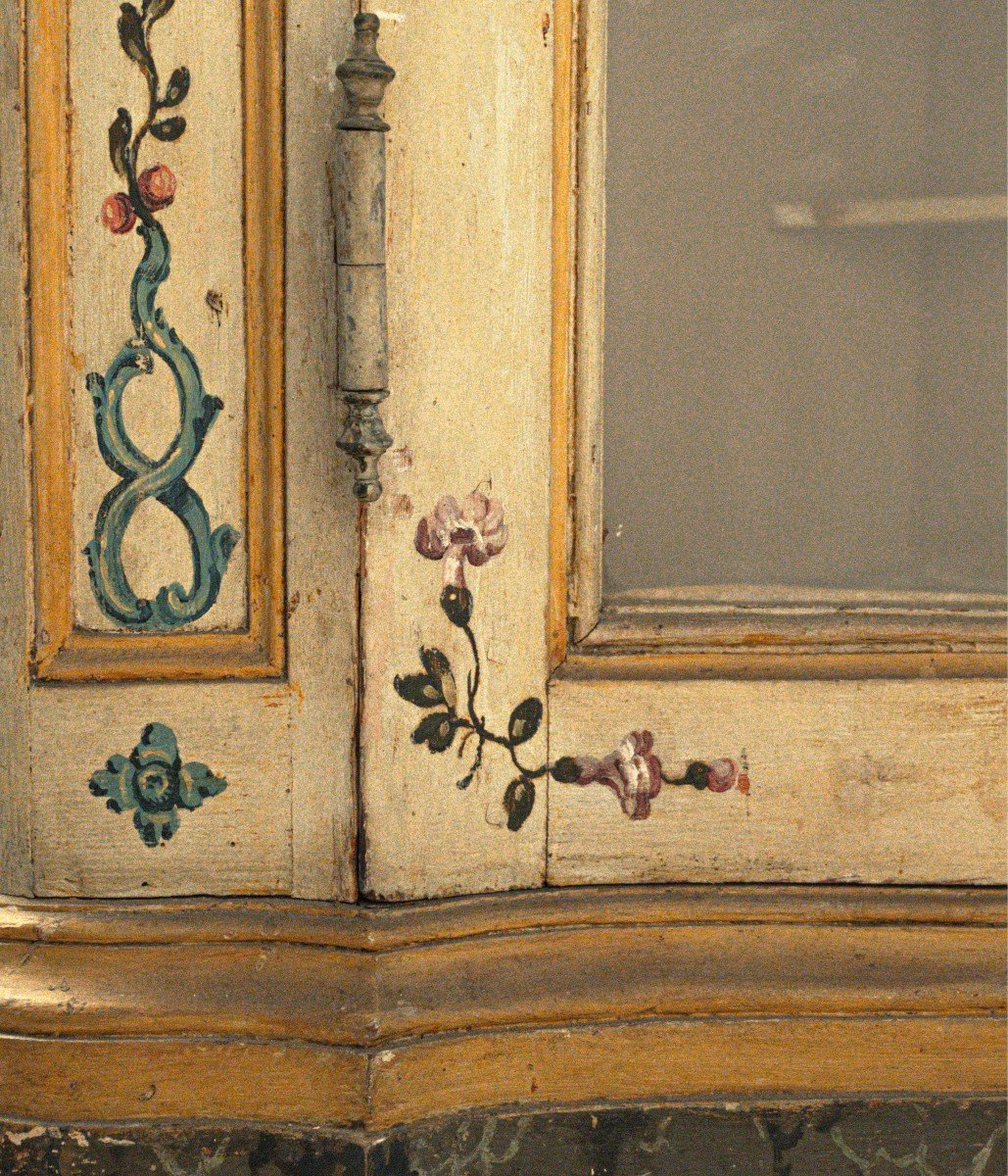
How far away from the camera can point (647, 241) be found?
928 millimetres

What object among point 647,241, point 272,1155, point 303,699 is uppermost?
point 647,241

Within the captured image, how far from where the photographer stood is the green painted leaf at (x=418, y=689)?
91 centimetres

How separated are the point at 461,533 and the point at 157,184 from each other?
25 cm

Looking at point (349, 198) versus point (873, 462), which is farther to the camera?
point (873, 462)

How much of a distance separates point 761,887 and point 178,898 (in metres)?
0.34

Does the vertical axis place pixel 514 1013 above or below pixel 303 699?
below

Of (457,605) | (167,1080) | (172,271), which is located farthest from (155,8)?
(167,1080)

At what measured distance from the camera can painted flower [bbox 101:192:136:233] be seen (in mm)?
879

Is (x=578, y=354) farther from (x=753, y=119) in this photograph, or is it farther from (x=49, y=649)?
(x=49, y=649)

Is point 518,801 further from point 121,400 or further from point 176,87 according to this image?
point 176,87

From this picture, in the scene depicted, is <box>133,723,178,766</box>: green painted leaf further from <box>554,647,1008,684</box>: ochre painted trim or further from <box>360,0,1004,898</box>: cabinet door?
<box>554,647,1008,684</box>: ochre painted trim

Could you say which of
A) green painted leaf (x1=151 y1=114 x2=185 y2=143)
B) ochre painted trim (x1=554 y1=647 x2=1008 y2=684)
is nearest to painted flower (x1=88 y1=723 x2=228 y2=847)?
ochre painted trim (x1=554 y1=647 x2=1008 y2=684)

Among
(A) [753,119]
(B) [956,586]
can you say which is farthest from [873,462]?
(A) [753,119]

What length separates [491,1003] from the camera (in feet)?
2.91
